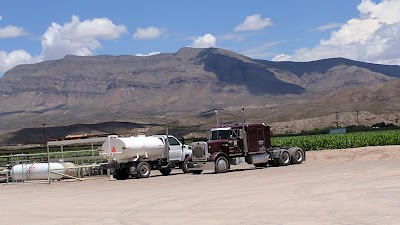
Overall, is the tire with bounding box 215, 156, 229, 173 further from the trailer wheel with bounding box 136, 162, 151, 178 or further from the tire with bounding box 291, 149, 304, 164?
the tire with bounding box 291, 149, 304, 164

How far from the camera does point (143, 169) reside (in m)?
36.1

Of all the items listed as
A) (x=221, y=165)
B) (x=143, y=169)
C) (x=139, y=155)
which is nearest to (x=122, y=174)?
(x=143, y=169)

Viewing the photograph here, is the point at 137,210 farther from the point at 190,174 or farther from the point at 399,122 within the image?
the point at 399,122

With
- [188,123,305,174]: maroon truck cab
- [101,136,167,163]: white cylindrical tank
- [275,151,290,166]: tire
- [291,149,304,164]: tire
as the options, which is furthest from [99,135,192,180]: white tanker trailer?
[291,149,304,164]: tire

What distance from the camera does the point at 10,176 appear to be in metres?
39.6

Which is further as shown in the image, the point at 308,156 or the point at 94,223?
the point at 308,156

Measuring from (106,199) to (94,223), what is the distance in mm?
6709

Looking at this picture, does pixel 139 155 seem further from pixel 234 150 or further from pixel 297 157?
pixel 297 157

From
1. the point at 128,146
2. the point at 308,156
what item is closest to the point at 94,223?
the point at 128,146

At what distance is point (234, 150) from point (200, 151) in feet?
6.79

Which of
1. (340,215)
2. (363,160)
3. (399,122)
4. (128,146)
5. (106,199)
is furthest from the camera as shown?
(399,122)

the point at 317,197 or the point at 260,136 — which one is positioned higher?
the point at 260,136

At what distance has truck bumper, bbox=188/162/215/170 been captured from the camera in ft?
117

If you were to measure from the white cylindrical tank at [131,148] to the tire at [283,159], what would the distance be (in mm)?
7341
